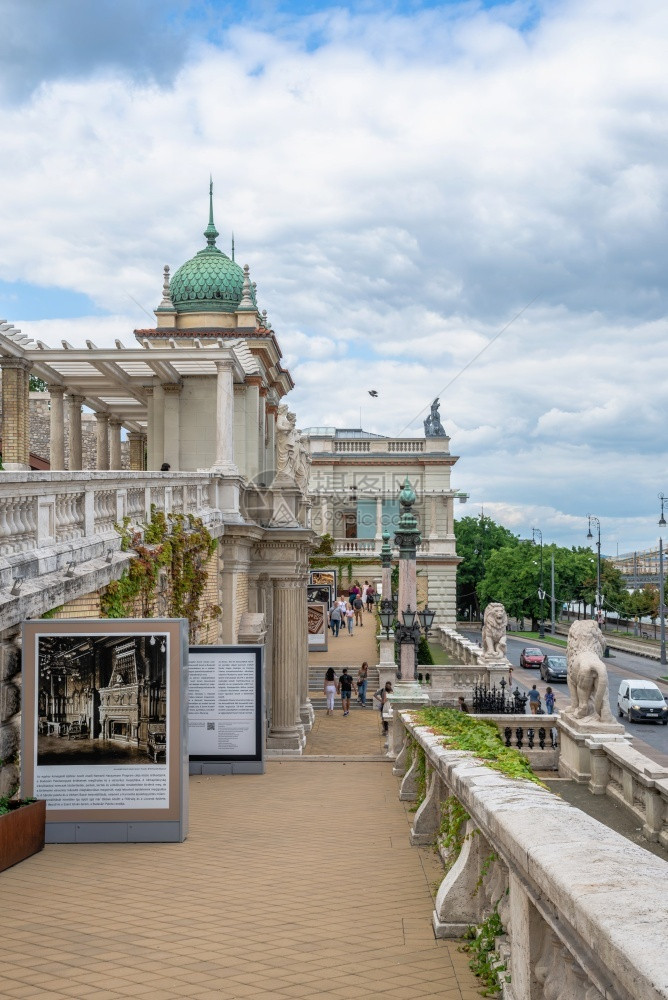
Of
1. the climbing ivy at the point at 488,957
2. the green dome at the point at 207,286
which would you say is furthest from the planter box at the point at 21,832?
the green dome at the point at 207,286

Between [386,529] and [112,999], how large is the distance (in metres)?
75.2

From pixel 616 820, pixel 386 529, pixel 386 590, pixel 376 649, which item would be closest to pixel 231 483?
pixel 616 820

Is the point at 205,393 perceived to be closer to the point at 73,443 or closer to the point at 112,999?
the point at 73,443

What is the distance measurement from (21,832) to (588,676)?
11.4 m

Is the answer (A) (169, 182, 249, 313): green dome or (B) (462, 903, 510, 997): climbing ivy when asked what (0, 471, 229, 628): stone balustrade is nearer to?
(B) (462, 903, 510, 997): climbing ivy

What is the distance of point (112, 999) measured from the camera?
17.2 ft

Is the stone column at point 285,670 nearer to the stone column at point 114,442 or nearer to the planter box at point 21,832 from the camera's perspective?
the stone column at point 114,442

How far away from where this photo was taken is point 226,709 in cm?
1531

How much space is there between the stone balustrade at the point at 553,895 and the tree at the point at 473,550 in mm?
104678

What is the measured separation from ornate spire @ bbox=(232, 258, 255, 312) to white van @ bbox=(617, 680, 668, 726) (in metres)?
20.9

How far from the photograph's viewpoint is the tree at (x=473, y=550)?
115 m

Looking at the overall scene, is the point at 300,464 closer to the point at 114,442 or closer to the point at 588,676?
the point at 114,442

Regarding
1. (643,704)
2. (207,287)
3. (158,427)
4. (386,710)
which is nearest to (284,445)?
(158,427)

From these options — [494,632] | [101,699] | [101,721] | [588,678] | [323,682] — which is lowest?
[323,682]
